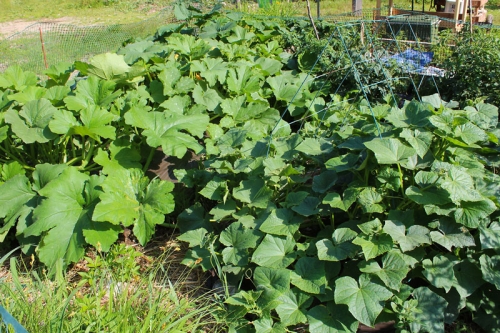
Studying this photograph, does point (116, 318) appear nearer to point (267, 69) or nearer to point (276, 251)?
point (276, 251)

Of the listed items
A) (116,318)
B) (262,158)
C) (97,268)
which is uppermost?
(262,158)

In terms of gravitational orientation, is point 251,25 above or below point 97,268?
above

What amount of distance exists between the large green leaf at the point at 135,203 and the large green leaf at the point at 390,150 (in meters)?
1.32

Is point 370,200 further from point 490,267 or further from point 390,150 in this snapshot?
point 490,267

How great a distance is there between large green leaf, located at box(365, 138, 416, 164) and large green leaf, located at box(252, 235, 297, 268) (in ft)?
2.17

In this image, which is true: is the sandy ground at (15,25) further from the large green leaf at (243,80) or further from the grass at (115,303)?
the grass at (115,303)

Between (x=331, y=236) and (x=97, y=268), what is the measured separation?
1.43 m

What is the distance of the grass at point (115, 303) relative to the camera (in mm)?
2281

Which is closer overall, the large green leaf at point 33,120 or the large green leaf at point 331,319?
the large green leaf at point 331,319

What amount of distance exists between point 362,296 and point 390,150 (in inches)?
30.6

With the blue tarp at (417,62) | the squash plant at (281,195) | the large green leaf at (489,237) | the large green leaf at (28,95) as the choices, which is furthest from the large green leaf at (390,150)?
the large green leaf at (28,95)

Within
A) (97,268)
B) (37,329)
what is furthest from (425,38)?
(37,329)

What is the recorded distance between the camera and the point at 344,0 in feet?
46.2

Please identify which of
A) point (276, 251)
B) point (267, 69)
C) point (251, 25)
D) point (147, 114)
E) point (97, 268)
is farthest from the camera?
point (251, 25)
